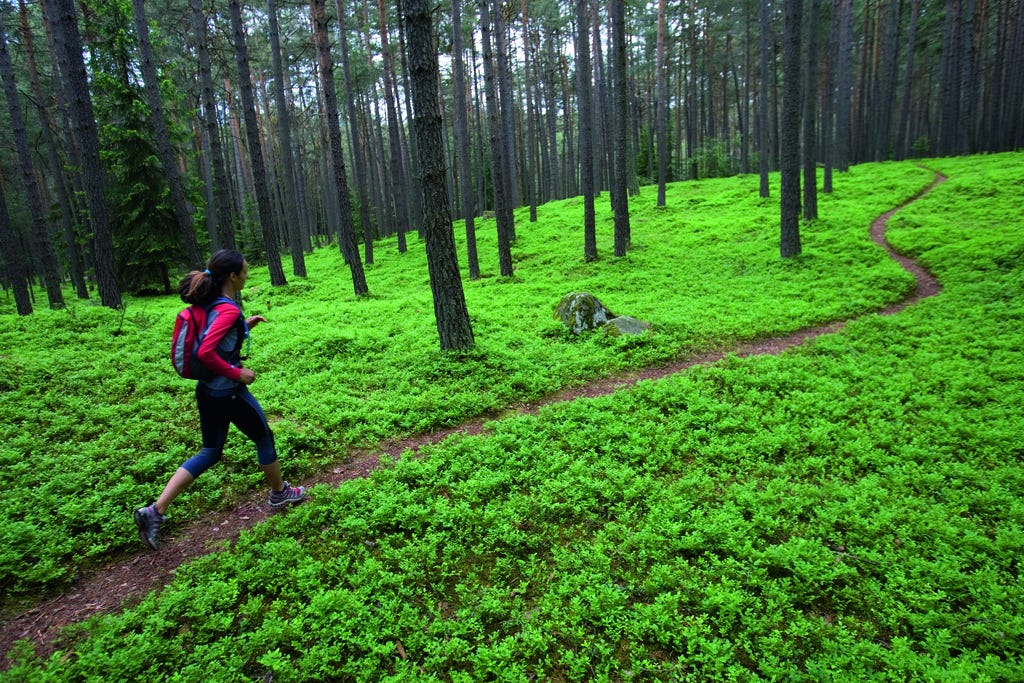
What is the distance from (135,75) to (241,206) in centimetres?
2453

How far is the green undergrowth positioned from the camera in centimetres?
315

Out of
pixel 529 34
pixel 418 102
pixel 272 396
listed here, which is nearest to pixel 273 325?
pixel 272 396

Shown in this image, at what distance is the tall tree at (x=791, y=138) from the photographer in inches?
540

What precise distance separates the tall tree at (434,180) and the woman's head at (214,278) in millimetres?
3817

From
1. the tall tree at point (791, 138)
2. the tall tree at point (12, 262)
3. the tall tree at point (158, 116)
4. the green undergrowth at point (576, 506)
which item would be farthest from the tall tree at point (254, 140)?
the tall tree at point (791, 138)

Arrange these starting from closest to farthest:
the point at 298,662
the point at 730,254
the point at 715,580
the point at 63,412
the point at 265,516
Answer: the point at 298,662
the point at 715,580
the point at 265,516
the point at 63,412
the point at 730,254

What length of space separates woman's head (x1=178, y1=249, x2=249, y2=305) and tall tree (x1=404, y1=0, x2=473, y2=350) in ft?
12.5

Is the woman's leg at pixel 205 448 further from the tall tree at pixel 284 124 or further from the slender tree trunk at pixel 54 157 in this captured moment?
the slender tree trunk at pixel 54 157

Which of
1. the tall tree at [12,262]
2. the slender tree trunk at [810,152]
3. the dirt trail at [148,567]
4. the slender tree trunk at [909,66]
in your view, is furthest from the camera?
the slender tree trunk at [909,66]

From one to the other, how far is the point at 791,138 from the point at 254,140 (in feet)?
62.6

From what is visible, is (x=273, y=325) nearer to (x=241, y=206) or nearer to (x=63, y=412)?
(x=63, y=412)

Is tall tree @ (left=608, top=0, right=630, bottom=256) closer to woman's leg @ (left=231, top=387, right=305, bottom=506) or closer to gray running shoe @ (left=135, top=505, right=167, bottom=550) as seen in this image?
woman's leg @ (left=231, top=387, right=305, bottom=506)

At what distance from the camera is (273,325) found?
11.9 metres

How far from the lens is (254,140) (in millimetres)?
17703
